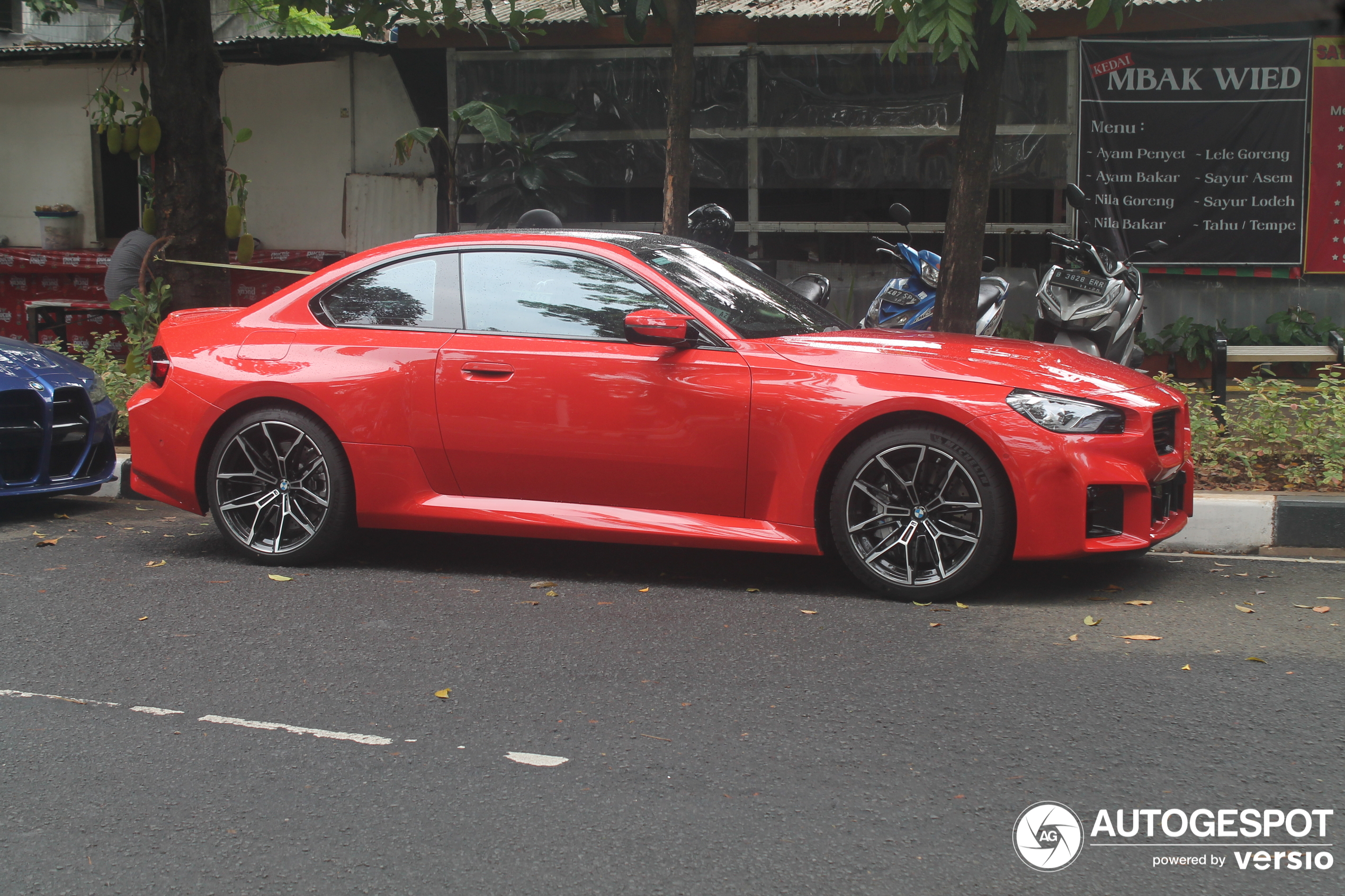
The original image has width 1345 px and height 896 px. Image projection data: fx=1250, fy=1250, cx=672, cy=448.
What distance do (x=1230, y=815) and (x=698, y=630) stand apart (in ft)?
6.60

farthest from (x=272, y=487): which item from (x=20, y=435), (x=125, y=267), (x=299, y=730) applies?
(x=125, y=267)

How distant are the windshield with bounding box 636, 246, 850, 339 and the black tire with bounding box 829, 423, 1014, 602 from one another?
0.77 metres

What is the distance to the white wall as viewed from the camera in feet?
43.7

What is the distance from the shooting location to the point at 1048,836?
2.80 metres

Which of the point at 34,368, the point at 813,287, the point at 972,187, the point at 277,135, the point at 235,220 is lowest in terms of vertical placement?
the point at 34,368

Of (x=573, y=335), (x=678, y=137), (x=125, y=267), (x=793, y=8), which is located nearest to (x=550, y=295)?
(x=573, y=335)

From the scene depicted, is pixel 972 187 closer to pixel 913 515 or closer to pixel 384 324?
pixel 913 515

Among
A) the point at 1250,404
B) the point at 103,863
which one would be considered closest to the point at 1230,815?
the point at 103,863

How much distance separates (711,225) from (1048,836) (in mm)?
6841

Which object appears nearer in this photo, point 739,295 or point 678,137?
point 739,295

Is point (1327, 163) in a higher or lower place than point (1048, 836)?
A: higher

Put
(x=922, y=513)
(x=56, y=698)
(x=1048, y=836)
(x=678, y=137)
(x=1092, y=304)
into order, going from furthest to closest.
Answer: (x=678, y=137)
(x=1092, y=304)
(x=922, y=513)
(x=56, y=698)
(x=1048, y=836)

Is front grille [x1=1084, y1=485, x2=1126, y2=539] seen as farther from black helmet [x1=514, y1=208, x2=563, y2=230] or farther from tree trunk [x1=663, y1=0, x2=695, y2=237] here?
tree trunk [x1=663, y1=0, x2=695, y2=237]

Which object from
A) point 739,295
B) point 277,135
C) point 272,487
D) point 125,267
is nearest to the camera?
point 739,295
